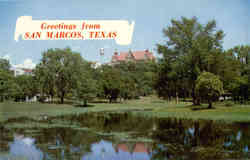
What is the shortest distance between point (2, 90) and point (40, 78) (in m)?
7.16

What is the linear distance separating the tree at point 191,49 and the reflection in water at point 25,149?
1064 inches

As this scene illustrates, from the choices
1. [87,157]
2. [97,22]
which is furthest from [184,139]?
[97,22]

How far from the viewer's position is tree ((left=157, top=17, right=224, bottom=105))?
128 ft

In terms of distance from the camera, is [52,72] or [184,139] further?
[52,72]

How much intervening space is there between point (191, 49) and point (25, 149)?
31.3m

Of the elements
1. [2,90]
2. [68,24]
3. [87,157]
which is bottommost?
[87,157]

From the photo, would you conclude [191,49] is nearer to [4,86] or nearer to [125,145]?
[125,145]

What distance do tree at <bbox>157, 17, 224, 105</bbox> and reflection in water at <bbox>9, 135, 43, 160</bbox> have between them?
1064 inches

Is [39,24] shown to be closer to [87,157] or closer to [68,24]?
[68,24]

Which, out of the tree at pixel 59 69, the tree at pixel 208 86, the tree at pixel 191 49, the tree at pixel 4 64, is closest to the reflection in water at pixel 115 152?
the tree at pixel 208 86

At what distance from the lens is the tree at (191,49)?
1538 inches

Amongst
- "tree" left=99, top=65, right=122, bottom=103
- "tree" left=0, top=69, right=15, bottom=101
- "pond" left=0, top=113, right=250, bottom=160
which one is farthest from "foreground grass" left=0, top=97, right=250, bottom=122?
"tree" left=99, top=65, right=122, bottom=103

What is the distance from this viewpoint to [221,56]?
129 feet

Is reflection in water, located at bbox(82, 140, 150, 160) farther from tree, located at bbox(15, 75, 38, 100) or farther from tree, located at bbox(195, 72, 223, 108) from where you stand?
tree, located at bbox(15, 75, 38, 100)
